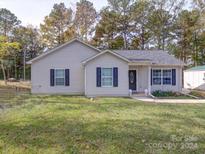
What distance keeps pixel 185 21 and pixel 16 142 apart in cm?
3631

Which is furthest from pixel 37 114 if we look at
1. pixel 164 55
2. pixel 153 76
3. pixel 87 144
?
pixel 164 55

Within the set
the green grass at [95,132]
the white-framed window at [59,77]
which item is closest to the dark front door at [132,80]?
the white-framed window at [59,77]

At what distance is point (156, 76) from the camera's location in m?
21.3

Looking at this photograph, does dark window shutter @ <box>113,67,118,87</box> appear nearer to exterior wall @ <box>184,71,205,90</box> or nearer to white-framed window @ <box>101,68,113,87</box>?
white-framed window @ <box>101,68,113,87</box>

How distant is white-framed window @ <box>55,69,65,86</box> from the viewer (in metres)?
20.5

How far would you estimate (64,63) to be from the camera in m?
20.5

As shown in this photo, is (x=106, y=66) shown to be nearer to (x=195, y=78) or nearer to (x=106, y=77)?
(x=106, y=77)

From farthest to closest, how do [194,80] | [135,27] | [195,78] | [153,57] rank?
[135,27], [194,80], [195,78], [153,57]

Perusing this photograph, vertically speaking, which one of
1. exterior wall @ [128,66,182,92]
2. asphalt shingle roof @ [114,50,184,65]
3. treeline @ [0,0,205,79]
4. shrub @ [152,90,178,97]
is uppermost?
treeline @ [0,0,205,79]

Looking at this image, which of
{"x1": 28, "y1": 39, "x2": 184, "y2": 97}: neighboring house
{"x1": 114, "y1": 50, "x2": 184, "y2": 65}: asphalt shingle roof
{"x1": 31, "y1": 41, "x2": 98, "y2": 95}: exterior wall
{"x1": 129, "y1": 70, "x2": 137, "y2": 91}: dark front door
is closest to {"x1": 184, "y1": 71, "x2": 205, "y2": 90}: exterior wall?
{"x1": 114, "y1": 50, "x2": 184, "y2": 65}: asphalt shingle roof

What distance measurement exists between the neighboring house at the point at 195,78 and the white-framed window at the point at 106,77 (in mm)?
12704

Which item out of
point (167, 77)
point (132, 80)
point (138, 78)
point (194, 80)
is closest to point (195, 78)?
point (194, 80)

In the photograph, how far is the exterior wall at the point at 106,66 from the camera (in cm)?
1905

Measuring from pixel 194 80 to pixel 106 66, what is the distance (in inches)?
562
